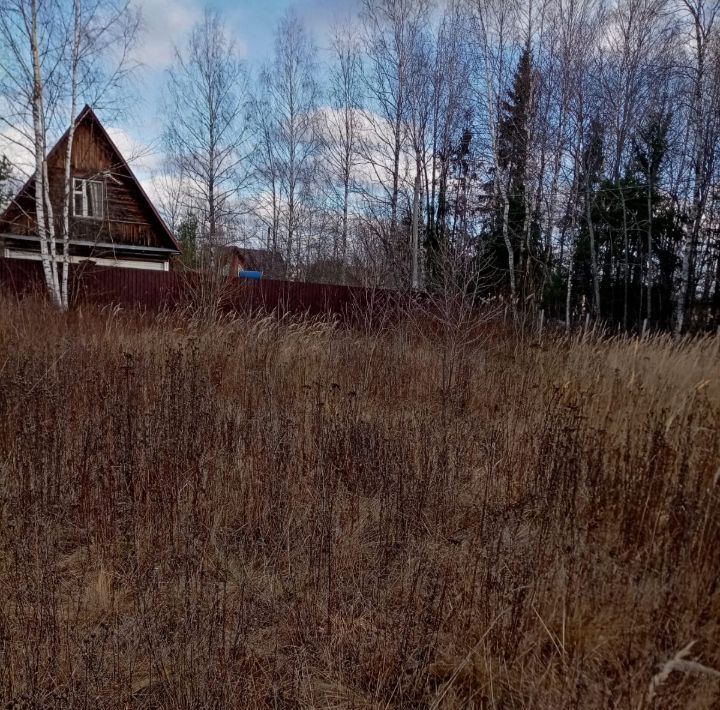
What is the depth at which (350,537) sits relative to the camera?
255cm

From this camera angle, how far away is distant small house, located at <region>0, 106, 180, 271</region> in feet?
53.7

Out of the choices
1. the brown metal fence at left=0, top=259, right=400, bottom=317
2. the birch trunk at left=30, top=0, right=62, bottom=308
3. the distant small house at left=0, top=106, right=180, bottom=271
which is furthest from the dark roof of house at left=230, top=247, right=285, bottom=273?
the birch trunk at left=30, top=0, right=62, bottom=308

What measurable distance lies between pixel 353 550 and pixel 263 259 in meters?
28.8

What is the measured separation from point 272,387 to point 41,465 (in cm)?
216

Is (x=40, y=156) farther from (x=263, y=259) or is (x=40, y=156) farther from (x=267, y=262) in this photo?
(x=263, y=259)

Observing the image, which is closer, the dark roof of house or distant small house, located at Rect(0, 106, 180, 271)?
distant small house, located at Rect(0, 106, 180, 271)

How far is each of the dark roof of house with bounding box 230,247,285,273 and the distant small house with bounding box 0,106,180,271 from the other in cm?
715

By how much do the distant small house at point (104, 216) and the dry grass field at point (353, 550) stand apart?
14.3 metres

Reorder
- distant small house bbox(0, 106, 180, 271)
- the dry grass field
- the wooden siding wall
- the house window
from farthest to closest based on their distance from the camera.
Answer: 1. the house window
2. distant small house bbox(0, 106, 180, 271)
3. the wooden siding wall
4. the dry grass field

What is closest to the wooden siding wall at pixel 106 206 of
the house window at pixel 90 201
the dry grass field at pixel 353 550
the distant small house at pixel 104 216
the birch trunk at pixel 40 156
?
the distant small house at pixel 104 216

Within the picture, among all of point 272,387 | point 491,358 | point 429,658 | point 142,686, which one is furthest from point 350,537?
point 491,358

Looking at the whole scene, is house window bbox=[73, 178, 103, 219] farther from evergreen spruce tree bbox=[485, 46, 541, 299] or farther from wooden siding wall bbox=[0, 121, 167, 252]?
evergreen spruce tree bbox=[485, 46, 541, 299]

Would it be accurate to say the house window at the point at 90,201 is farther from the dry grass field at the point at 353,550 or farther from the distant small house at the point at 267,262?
the dry grass field at the point at 353,550

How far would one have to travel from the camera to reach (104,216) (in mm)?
17656
